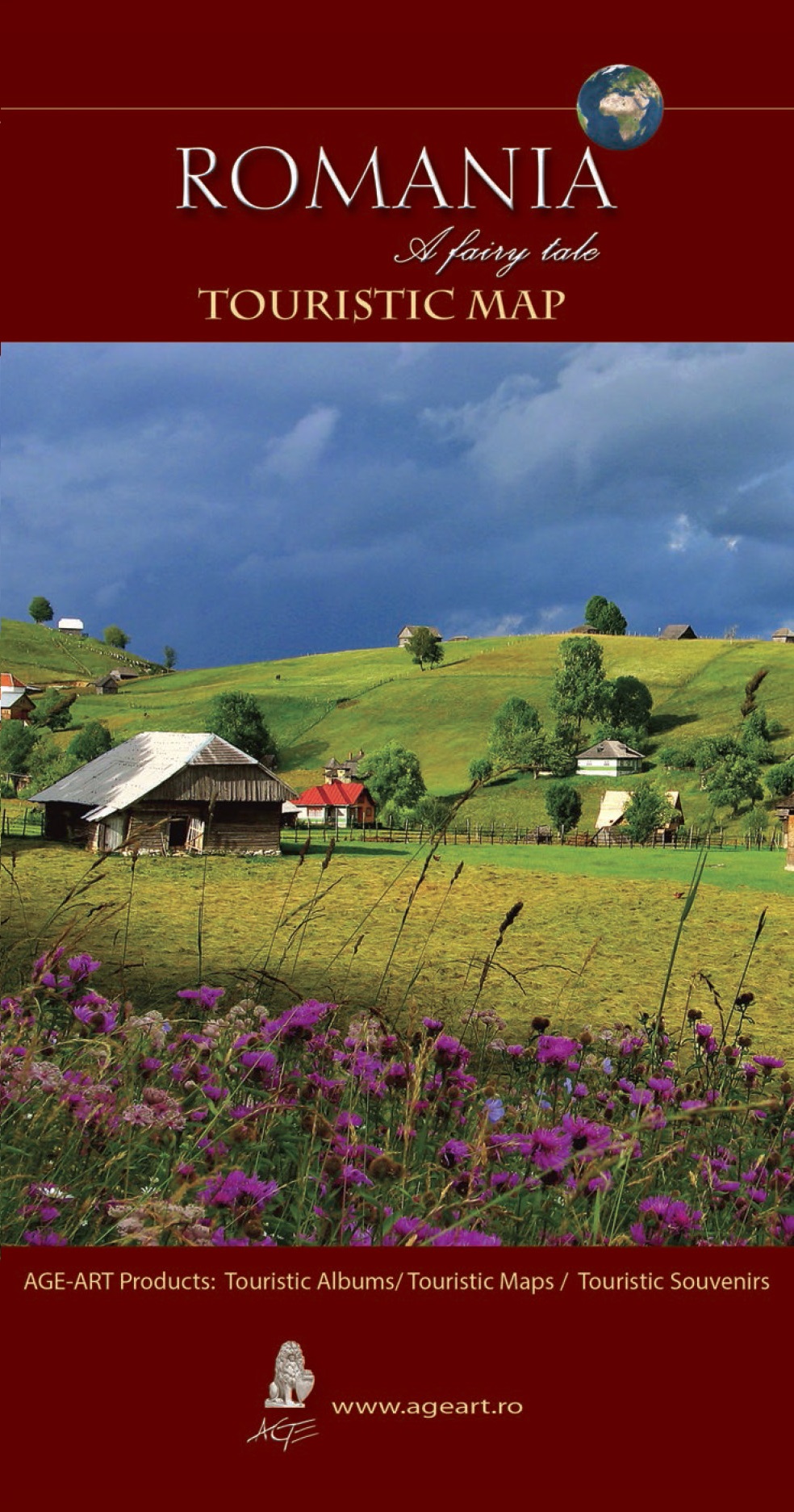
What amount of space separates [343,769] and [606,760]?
1638 centimetres

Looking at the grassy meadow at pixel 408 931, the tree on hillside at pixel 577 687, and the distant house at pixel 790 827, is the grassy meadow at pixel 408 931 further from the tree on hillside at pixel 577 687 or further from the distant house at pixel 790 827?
the tree on hillside at pixel 577 687

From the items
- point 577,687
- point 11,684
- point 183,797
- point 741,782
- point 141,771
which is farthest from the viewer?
point 577,687

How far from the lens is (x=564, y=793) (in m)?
39.0

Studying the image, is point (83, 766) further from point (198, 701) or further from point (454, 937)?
point (454, 937)

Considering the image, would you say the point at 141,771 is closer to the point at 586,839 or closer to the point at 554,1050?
the point at 586,839

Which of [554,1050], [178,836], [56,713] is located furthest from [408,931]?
[56,713]

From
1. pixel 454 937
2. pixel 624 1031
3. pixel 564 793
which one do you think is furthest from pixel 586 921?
pixel 564 793

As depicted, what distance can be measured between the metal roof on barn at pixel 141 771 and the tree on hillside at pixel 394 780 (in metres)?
5.63

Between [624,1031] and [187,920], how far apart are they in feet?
35.6

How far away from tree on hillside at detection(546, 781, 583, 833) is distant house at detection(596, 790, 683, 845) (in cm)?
148
